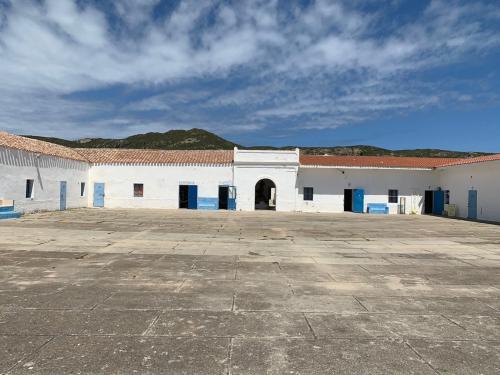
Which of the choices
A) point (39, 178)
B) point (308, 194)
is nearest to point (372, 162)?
point (308, 194)

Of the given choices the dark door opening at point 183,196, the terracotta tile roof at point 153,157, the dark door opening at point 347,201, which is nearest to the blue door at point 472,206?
the dark door opening at point 347,201

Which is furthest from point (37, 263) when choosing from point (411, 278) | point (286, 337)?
point (411, 278)

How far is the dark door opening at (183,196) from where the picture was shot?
30969mm

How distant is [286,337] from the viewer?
4445 mm

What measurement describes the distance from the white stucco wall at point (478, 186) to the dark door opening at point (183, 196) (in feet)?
63.8

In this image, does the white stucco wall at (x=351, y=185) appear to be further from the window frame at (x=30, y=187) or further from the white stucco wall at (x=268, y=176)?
the window frame at (x=30, y=187)

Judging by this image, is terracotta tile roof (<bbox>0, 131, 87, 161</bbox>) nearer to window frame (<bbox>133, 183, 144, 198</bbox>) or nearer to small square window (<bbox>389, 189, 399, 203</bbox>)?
window frame (<bbox>133, 183, 144, 198</bbox>)

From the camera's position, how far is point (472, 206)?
25.3 meters

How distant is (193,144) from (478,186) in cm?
5694

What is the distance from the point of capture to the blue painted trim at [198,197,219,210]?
29781mm

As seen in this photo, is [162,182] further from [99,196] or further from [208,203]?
[99,196]

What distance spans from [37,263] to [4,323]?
410 centimetres

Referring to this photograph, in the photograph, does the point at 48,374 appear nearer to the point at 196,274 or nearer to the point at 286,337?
the point at 286,337

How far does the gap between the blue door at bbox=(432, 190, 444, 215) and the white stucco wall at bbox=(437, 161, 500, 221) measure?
38.0 inches
